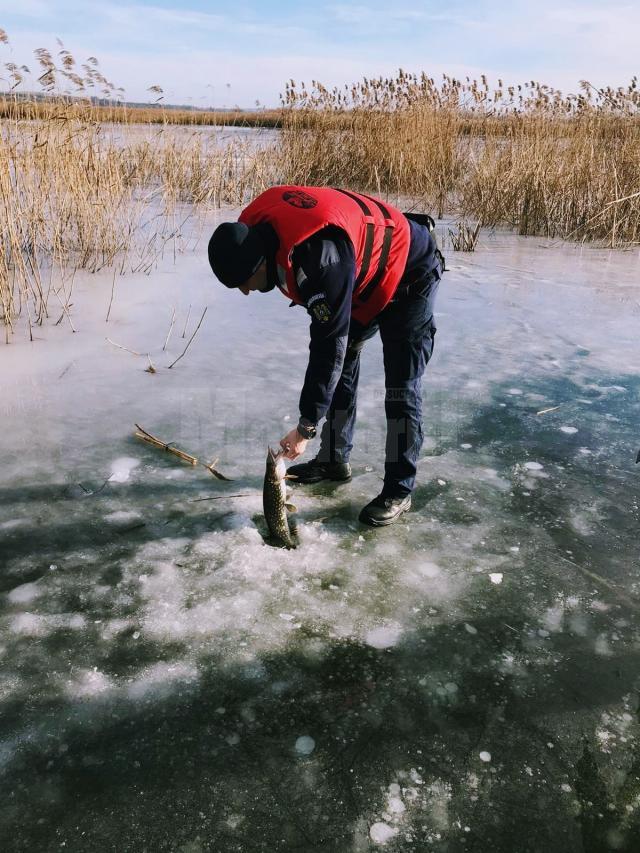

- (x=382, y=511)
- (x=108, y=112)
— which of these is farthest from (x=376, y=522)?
(x=108, y=112)

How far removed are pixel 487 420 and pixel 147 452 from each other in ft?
5.47

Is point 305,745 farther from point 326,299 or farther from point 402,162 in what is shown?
point 402,162

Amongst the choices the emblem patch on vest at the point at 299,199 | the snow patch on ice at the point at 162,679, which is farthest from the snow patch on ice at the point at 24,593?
the emblem patch on vest at the point at 299,199

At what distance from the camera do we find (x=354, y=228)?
2.04 meters

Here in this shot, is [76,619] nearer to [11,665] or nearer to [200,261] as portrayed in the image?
[11,665]

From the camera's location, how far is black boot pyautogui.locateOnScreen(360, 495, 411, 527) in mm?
2455

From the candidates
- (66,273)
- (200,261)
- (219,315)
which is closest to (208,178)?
(200,261)

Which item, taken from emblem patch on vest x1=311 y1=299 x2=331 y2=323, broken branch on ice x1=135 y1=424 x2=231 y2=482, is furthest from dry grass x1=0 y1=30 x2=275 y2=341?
emblem patch on vest x1=311 y1=299 x2=331 y2=323

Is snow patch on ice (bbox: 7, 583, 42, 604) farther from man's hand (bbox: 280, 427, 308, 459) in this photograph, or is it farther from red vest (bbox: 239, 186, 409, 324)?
red vest (bbox: 239, 186, 409, 324)

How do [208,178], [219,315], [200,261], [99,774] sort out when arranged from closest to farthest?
[99,774] → [219,315] → [200,261] → [208,178]

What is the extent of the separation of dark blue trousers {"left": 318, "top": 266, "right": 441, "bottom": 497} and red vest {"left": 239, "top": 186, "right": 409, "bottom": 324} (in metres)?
0.11

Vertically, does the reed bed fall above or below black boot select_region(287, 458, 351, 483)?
above

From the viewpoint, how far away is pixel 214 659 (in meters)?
1.81

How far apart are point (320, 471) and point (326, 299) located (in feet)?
3.52
